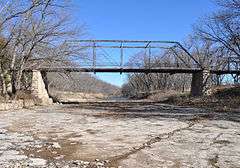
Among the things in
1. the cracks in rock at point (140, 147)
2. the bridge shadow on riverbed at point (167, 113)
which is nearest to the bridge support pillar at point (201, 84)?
the bridge shadow on riverbed at point (167, 113)

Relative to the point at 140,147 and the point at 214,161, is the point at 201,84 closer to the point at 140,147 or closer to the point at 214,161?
the point at 140,147

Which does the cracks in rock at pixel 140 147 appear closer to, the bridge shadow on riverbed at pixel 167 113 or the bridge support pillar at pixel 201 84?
the bridge shadow on riverbed at pixel 167 113

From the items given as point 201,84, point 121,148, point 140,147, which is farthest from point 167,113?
point 201,84

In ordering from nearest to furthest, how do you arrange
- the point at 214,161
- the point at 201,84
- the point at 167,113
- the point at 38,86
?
the point at 214,161 → the point at 167,113 → the point at 38,86 → the point at 201,84

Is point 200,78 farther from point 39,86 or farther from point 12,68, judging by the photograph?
point 12,68

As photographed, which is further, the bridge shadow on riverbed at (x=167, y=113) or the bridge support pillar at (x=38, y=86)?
the bridge support pillar at (x=38, y=86)

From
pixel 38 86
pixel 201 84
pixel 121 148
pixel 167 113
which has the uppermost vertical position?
pixel 121 148

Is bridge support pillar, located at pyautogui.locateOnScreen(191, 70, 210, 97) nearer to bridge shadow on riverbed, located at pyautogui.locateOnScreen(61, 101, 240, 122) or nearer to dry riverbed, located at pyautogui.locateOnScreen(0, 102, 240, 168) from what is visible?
bridge shadow on riverbed, located at pyautogui.locateOnScreen(61, 101, 240, 122)

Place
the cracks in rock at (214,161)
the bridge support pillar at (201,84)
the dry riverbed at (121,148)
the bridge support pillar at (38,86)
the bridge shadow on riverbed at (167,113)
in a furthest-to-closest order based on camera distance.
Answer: the bridge support pillar at (201,84) < the bridge support pillar at (38,86) < the bridge shadow on riverbed at (167,113) < the dry riverbed at (121,148) < the cracks in rock at (214,161)

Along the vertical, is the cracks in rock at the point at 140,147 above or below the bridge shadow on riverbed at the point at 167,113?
above

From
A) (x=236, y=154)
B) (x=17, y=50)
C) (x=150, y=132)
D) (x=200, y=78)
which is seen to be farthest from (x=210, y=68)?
(x=236, y=154)

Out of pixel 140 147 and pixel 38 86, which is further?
pixel 38 86

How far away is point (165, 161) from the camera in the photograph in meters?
6.79

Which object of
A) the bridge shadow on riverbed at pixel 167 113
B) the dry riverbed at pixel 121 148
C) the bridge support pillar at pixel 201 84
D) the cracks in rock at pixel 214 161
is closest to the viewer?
the cracks in rock at pixel 214 161
